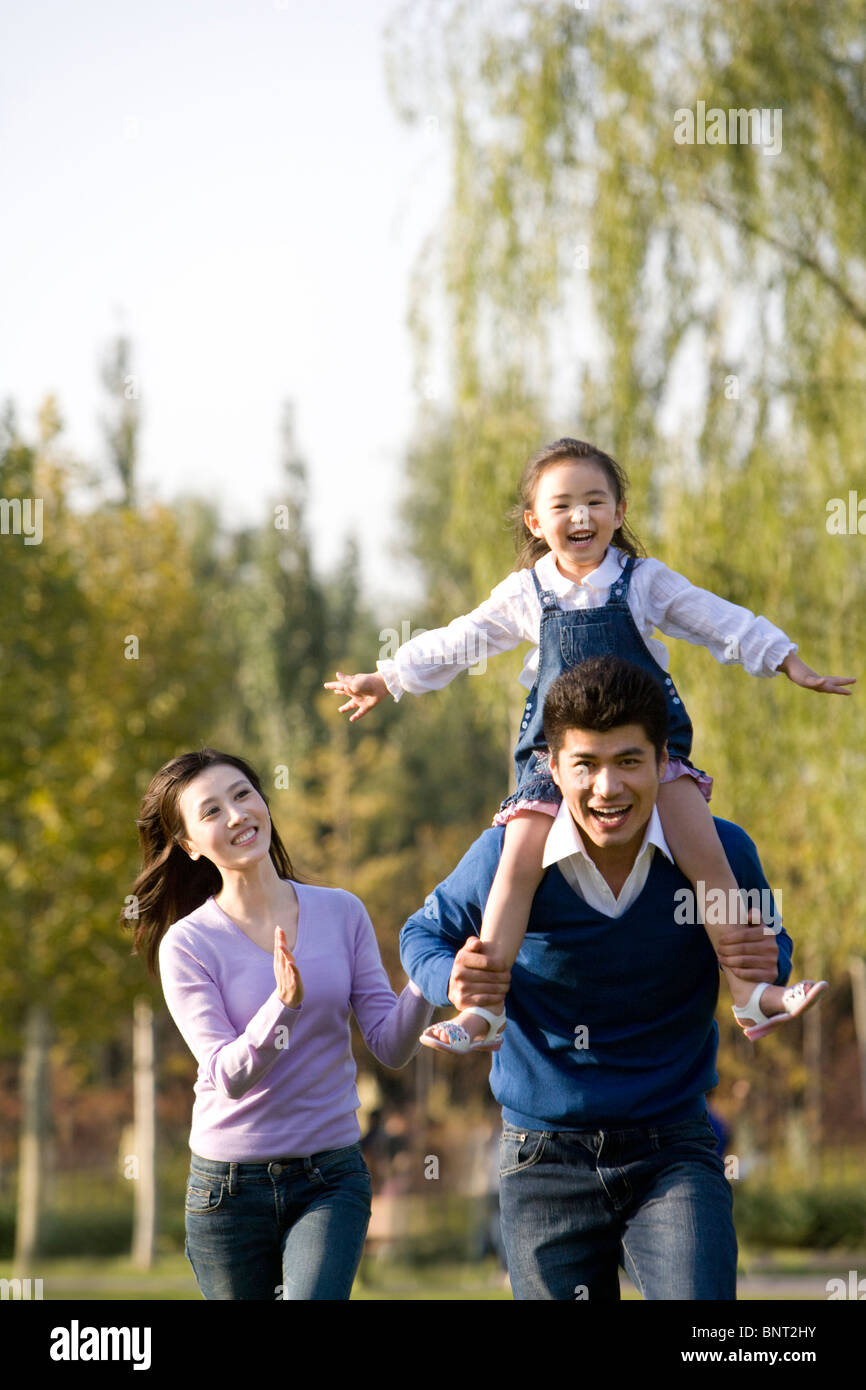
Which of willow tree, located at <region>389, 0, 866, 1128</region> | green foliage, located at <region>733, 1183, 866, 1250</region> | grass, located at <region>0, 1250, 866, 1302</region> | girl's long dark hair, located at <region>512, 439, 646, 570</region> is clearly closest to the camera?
girl's long dark hair, located at <region>512, 439, 646, 570</region>

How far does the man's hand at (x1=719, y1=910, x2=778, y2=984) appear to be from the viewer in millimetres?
3143

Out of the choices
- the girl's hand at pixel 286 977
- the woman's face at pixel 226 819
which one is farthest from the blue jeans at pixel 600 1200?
the woman's face at pixel 226 819

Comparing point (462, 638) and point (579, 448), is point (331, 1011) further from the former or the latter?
point (579, 448)

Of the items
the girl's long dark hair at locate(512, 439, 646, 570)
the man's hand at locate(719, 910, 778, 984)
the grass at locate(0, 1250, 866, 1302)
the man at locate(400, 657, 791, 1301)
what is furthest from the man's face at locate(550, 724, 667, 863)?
the grass at locate(0, 1250, 866, 1302)

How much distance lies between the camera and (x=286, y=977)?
10.5 feet

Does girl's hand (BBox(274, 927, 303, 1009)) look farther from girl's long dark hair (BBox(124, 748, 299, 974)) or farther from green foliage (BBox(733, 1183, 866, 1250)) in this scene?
green foliage (BBox(733, 1183, 866, 1250))

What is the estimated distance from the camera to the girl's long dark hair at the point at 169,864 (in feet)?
12.5

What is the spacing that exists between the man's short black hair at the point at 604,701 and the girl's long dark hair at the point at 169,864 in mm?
918

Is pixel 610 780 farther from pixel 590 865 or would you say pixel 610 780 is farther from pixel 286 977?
pixel 286 977

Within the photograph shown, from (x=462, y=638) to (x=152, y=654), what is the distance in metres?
13.3

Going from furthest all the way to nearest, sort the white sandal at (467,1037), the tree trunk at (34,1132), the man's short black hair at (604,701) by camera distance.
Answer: the tree trunk at (34,1132), the man's short black hair at (604,701), the white sandal at (467,1037)

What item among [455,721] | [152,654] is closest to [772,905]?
[152,654]

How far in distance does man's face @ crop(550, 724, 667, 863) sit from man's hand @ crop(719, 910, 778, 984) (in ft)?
0.96

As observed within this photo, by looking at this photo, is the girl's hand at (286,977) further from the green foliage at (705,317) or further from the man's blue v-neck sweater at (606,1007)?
the green foliage at (705,317)
